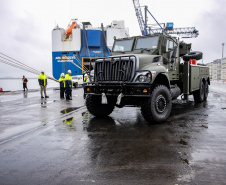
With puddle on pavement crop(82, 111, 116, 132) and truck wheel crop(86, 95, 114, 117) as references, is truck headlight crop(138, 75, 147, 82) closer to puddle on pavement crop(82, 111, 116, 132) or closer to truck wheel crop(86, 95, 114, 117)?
puddle on pavement crop(82, 111, 116, 132)

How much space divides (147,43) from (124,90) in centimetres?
219

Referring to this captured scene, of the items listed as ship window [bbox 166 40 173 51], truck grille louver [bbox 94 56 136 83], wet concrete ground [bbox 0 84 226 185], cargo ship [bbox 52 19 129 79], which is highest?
cargo ship [bbox 52 19 129 79]

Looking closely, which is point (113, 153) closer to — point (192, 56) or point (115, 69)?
point (115, 69)

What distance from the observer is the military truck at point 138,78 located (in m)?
5.67

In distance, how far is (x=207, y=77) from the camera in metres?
11.5

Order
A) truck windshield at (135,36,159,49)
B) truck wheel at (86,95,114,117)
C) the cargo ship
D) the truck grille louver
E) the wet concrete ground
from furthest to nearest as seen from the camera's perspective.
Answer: the cargo ship → truck windshield at (135,36,159,49) → truck wheel at (86,95,114,117) → the truck grille louver → the wet concrete ground

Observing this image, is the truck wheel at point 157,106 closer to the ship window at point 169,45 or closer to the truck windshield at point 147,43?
the truck windshield at point 147,43

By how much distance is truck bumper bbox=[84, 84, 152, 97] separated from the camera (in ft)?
18.0

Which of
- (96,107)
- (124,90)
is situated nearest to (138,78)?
(124,90)

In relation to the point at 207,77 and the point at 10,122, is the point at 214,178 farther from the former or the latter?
the point at 207,77

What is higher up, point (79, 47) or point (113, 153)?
point (79, 47)

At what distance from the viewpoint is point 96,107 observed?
690 centimetres

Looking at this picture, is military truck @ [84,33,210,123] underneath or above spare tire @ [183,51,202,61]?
underneath

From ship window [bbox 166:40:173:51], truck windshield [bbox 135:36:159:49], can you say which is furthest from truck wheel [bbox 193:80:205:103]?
truck windshield [bbox 135:36:159:49]
